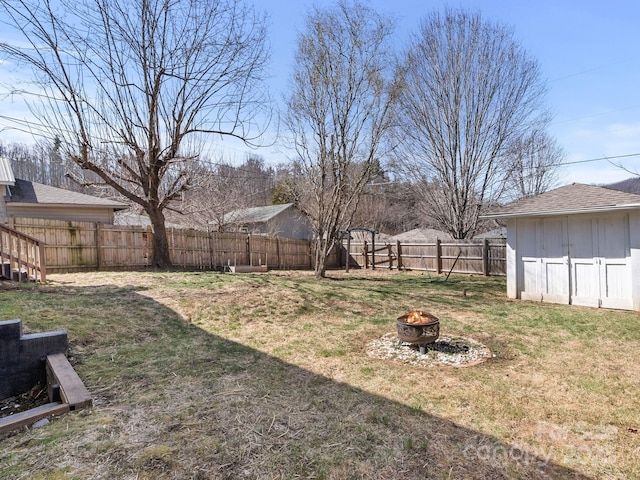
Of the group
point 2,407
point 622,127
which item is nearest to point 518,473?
point 2,407

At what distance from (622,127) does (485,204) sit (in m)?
5.18

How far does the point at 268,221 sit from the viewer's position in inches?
885

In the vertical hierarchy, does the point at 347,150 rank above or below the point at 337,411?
above

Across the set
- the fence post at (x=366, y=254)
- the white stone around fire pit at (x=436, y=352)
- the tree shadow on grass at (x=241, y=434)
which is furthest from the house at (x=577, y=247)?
the fence post at (x=366, y=254)

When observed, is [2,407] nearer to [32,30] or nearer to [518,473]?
[518,473]

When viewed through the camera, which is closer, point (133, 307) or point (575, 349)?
point (575, 349)

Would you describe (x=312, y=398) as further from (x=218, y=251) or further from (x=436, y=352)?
(x=218, y=251)

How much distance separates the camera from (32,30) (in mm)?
8148

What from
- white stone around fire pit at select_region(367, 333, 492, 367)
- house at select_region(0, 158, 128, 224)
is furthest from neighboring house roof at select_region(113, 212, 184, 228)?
white stone around fire pit at select_region(367, 333, 492, 367)

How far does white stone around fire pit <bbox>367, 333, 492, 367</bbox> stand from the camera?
4.18 meters

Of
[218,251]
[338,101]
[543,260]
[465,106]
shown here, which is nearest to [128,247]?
[218,251]

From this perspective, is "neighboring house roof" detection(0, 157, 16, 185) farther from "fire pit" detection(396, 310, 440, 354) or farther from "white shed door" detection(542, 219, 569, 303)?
"white shed door" detection(542, 219, 569, 303)

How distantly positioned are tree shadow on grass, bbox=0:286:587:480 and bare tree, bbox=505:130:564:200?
15096mm

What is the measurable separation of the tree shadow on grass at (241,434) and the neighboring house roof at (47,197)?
9.99 meters
